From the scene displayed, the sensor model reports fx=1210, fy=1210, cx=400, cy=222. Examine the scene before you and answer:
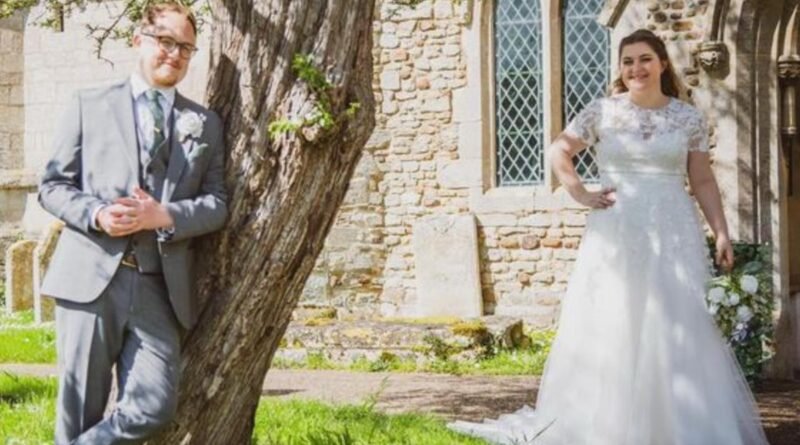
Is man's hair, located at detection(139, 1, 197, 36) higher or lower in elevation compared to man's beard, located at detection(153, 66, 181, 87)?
higher

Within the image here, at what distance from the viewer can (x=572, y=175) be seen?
18.4 ft

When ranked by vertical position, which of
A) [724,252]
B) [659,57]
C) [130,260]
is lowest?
[724,252]

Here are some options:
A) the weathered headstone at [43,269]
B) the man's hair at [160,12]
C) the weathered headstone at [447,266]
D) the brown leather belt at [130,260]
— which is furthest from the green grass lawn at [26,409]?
the weathered headstone at [447,266]

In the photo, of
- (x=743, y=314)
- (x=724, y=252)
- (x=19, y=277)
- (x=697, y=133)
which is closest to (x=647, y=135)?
(x=697, y=133)

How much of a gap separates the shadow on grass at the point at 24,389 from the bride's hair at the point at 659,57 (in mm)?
3503

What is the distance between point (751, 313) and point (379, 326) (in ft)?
15.8

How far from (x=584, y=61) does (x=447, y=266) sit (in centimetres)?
243

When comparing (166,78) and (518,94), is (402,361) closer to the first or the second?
(518,94)

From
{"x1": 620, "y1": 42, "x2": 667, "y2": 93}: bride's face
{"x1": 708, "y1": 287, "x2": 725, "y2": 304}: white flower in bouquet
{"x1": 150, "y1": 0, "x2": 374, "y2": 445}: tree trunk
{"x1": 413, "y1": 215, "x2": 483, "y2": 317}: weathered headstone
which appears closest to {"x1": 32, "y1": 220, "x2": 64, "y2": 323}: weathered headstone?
{"x1": 413, "y1": 215, "x2": 483, "y2": 317}: weathered headstone

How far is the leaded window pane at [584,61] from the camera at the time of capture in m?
11.8

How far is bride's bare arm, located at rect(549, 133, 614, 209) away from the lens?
5555 millimetres

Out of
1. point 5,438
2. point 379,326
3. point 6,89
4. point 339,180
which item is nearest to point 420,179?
point 379,326

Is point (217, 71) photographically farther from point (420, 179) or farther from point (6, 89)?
point (6, 89)

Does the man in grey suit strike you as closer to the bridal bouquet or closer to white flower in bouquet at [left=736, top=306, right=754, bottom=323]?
the bridal bouquet
